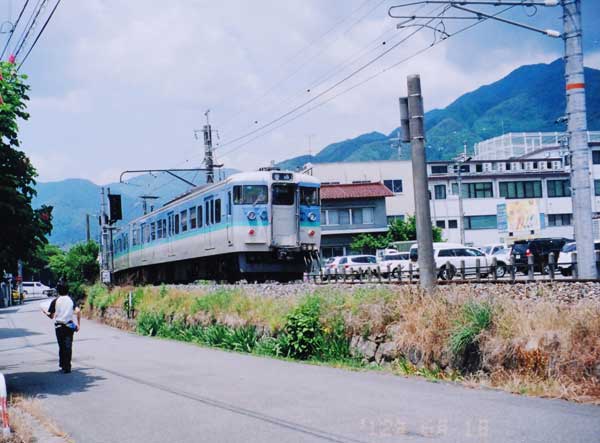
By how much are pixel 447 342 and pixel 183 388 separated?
389 centimetres

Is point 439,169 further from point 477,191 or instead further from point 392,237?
point 392,237

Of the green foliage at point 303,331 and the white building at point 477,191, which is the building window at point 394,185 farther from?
the green foliage at point 303,331

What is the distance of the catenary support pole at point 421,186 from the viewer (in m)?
11.7

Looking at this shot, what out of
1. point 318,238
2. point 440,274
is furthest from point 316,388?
point 440,274

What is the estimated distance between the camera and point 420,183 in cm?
1176

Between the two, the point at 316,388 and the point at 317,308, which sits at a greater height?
the point at 317,308

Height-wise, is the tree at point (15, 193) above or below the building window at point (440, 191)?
below

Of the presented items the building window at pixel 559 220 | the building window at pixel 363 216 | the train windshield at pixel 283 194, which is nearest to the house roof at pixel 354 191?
the building window at pixel 363 216

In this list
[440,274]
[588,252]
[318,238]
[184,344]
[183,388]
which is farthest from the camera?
[440,274]

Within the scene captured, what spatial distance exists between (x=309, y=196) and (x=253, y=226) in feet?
8.42

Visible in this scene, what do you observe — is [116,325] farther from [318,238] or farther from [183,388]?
[183,388]

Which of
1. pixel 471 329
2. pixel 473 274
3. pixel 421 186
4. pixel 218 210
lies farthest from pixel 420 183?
pixel 473 274

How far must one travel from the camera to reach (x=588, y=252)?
546 inches

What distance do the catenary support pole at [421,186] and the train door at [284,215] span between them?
897 centimetres
